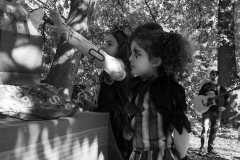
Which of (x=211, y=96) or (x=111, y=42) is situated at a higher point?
(x=111, y=42)

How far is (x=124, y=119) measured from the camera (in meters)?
2.28

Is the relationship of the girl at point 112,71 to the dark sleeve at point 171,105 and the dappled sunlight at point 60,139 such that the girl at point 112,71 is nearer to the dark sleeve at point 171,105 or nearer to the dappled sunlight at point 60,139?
the dappled sunlight at point 60,139

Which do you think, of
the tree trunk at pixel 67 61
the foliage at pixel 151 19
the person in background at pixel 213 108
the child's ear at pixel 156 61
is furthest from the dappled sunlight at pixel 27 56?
the foliage at pixel 151 19

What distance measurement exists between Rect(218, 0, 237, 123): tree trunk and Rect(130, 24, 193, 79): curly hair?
969 centimetres

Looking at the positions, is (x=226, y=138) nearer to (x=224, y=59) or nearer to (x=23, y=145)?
(x=224, y=59)

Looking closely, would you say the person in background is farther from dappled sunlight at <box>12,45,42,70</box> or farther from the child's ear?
dappled sunlight at <box>12,45,42,70</box>

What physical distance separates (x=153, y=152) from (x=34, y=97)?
681mm

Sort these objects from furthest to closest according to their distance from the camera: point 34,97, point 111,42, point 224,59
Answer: point 224,59 → point 111,42 → point 34,97

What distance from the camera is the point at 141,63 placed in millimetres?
1870

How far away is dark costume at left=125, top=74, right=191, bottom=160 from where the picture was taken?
172 cm

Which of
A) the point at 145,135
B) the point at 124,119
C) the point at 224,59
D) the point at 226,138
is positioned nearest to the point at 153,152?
the point at 145,135

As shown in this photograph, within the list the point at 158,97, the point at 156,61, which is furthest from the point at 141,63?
the point at 158,97

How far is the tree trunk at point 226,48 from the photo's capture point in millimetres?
11414

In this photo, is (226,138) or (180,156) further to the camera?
(226,138)
